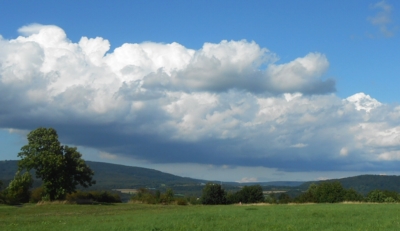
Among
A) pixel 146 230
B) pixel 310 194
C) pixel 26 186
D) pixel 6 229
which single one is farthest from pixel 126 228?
pixel 310 194

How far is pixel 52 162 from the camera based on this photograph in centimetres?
6084

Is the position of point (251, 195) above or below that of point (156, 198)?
above

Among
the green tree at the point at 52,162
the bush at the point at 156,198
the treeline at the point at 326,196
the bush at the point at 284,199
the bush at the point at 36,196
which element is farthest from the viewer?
the treeline at the point at 326,196

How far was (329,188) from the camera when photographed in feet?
292

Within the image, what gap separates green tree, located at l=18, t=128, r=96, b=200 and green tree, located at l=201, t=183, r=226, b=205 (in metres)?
25.0

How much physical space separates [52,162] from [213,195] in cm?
3152

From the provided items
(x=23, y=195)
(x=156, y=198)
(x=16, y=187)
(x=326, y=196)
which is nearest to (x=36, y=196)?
(x=23, y=195)

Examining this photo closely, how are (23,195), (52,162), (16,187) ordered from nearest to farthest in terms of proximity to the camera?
(52,162)
(16,187)
(23,195)

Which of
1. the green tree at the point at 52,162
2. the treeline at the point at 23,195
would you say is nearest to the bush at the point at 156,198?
the treeline at the point at 23,195

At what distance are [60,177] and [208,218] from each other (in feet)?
113

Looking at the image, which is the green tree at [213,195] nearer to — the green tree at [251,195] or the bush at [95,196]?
the green tree at [251,195]

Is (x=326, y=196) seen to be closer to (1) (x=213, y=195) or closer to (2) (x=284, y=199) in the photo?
(2) (x=284, y=199)

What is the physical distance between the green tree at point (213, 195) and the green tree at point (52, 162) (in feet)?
82.0

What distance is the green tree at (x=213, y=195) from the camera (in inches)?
3219
